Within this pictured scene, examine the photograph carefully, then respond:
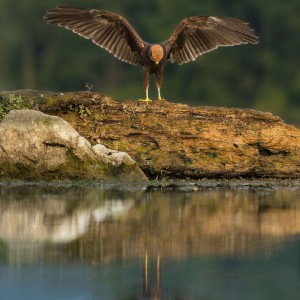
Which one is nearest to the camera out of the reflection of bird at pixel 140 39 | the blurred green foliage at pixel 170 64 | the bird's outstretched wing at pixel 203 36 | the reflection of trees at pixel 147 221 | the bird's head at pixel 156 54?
the reflection of trees at pixel 147 221

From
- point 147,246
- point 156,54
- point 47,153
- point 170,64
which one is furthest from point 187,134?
point 170,64

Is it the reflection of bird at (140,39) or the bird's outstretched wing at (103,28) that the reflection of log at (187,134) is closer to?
the reflection of bird at (140,39)

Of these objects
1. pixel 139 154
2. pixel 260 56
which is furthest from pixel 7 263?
pixel 260 56

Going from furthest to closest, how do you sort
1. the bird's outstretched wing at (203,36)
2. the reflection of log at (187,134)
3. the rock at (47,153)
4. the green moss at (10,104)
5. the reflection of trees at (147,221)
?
the bird's outstretched wing at (203,36)
the green moss at (10,104)
the reflection of log at (187,134)
the rock at (47,153)
the reflection of trees at (147,221)

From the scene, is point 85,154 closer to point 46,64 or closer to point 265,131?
point 265,131

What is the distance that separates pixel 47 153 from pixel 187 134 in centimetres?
190

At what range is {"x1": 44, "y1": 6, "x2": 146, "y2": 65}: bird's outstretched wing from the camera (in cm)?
1548

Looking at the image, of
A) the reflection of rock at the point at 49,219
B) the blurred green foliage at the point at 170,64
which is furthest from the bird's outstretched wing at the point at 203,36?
the blurred green foliage at the point at 170,64

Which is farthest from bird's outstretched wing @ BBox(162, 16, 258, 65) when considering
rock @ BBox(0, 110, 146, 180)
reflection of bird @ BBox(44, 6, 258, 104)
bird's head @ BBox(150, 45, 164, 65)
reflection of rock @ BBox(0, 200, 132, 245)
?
reflection of rock @ BBox(0, 200, 132, 245)

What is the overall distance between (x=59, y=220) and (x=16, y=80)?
4651 cm

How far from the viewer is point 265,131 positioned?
14336 millimetres

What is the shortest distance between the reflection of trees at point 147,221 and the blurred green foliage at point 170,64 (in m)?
29.1

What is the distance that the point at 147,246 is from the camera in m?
8.84

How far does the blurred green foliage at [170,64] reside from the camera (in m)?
48.1
